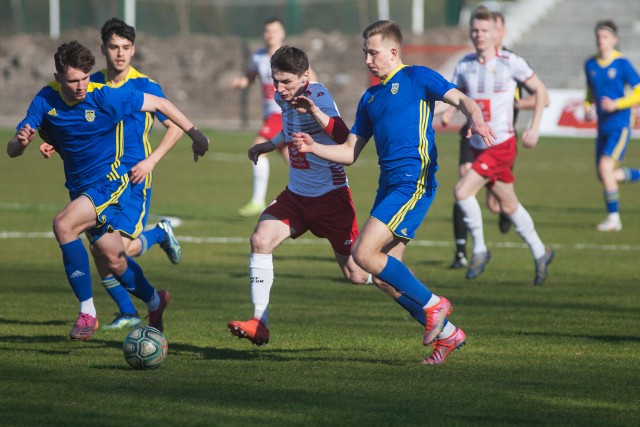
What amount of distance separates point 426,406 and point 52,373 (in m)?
2.22

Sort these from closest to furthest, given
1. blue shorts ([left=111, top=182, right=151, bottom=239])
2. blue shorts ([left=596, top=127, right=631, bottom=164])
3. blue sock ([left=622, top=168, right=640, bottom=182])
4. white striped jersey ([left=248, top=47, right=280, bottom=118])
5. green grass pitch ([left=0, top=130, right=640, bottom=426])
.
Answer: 1. green grass pitch ([left=0, top=130, right=640, bottom=426])
2. blue shorts ([left=111, top=182, right=151, bottom=239])
3. blue shorts ([left=596, top=127, right=631, bottom=164])
4. blue sock ([left=622, top=168, right=640, bottom=182])
5. white striped jersey ([left=248, top=47, right=280, bottom=118])

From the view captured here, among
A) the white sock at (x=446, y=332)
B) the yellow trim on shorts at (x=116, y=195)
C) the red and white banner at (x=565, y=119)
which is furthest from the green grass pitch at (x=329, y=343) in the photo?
the red and white banner at (x=565, y=119)

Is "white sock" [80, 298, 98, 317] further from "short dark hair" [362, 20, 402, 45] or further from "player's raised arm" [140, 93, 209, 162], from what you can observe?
"short dark hair" [362, 20, 402, 45]

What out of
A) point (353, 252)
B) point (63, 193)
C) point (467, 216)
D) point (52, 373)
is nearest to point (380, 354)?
point (353, 252)

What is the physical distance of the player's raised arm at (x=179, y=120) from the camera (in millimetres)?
7938

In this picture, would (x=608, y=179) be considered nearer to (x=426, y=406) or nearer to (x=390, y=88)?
(x=390, y=88)

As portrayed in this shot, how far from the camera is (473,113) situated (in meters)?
6.90

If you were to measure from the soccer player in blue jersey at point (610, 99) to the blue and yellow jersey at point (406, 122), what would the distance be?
8824 mm

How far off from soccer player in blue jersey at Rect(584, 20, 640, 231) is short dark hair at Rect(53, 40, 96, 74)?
961cm

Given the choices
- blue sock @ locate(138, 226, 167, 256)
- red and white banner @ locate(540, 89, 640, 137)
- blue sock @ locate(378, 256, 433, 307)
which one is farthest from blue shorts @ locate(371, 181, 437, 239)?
red and white banner @ locate(540, 89, 640, 137)

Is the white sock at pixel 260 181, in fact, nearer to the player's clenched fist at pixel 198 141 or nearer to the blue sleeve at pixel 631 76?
the blue sleeve at pixel 631 76

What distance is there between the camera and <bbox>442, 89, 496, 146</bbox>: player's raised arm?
6824 millimetres

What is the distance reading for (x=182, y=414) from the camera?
561 cm

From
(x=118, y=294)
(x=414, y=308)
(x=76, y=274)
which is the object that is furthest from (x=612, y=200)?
(x=76, y=274)
